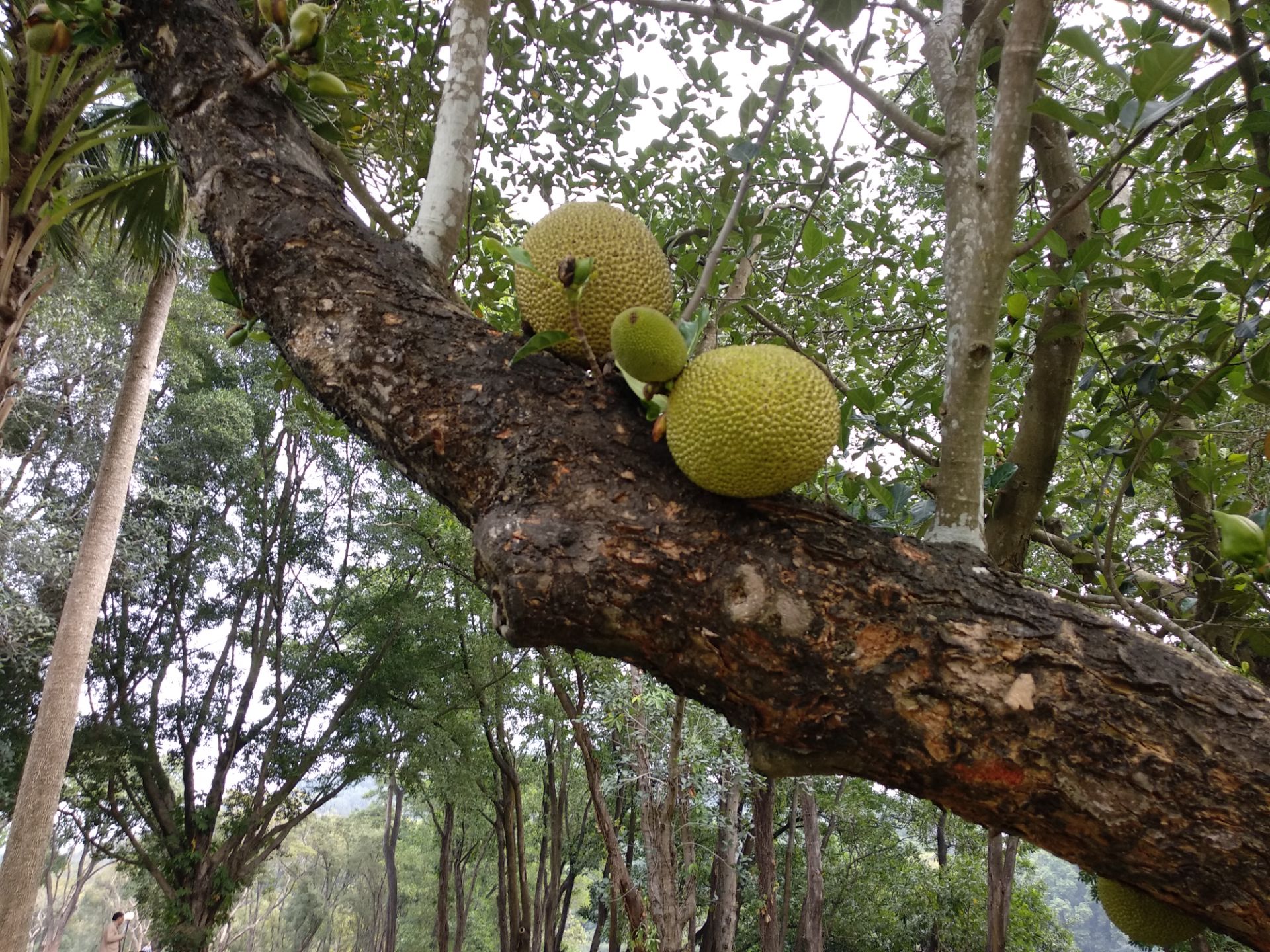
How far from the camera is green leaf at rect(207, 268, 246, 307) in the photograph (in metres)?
1.20

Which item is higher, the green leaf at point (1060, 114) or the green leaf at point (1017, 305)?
the green leaf at point (1017, 305)

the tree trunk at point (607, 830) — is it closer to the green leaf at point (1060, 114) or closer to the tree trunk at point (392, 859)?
the green leaf at point (1060, 114)

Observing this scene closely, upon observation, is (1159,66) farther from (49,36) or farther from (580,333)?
(49,36)

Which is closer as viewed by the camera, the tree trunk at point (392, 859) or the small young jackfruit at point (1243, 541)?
the small young jackfruit at point (1243, 541)

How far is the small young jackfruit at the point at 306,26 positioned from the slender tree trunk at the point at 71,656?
5139 millimetres

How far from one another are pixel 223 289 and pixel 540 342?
2.15 ft

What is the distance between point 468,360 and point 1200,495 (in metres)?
2.60

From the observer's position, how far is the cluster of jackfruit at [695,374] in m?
0.79

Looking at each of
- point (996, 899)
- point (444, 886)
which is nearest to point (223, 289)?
point (996, 899)

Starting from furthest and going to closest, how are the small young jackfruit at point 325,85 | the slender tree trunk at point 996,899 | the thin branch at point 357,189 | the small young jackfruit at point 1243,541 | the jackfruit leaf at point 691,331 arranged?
the slender tree trunk at point 996,899 → the thin branch at point 357,189 → the small young jackfruit at point 325,85 → the jackfruit leaf at point 691,331 → the small young jackfruit at point 1243,541

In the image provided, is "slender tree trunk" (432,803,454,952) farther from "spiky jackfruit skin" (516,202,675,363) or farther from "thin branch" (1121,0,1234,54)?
"thin branch" (1121,0,1234,54)

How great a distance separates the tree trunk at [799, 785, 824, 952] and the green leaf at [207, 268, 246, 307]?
9.49 metres

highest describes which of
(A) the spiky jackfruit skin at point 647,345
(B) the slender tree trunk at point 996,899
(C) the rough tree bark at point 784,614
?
(A) the spiky jackfruit skin at point 647,345

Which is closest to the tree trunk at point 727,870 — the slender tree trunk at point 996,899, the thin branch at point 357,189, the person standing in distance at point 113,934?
the slender tree trunk at point 996,899
